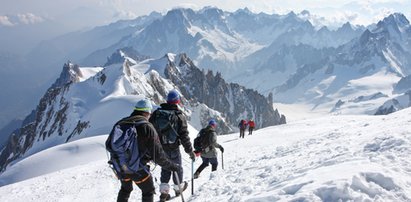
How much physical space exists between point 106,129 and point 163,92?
53.7 meters

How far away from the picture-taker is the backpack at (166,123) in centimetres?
959

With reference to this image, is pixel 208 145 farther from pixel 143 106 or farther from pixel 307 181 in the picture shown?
pixel 307 181

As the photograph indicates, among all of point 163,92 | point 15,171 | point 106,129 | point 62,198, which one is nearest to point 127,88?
point 163,92

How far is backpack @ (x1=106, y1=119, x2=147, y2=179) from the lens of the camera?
24.5ft

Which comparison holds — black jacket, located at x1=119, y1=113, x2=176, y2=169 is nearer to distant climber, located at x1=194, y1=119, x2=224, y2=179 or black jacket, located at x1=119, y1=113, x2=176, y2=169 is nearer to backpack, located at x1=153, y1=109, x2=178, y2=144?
backpack, located at x1=153, y1=109, x2=178, y2=144

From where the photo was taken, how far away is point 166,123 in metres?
9.59

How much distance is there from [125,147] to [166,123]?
7.26ft

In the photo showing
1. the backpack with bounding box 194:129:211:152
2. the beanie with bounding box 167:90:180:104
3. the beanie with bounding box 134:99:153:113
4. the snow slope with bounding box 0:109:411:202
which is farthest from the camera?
the backpack with bounding box 194:129:211:152

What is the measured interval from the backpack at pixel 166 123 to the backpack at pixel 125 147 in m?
1.89

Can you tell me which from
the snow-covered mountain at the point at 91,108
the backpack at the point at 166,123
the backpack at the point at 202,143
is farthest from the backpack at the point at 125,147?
the snow-covered mountain at the point at 91,108

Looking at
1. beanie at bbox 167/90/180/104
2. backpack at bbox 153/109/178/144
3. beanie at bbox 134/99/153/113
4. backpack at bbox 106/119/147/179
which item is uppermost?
beanie at bbox 167/90/180/104

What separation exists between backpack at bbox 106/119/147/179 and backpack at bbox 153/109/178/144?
189cm

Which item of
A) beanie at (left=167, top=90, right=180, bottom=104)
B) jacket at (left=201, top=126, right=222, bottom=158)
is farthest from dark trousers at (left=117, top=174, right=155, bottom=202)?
jacket at (left=201, top=126, right=222, bottom=158)

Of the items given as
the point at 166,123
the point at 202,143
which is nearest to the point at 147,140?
the point at 166,123
